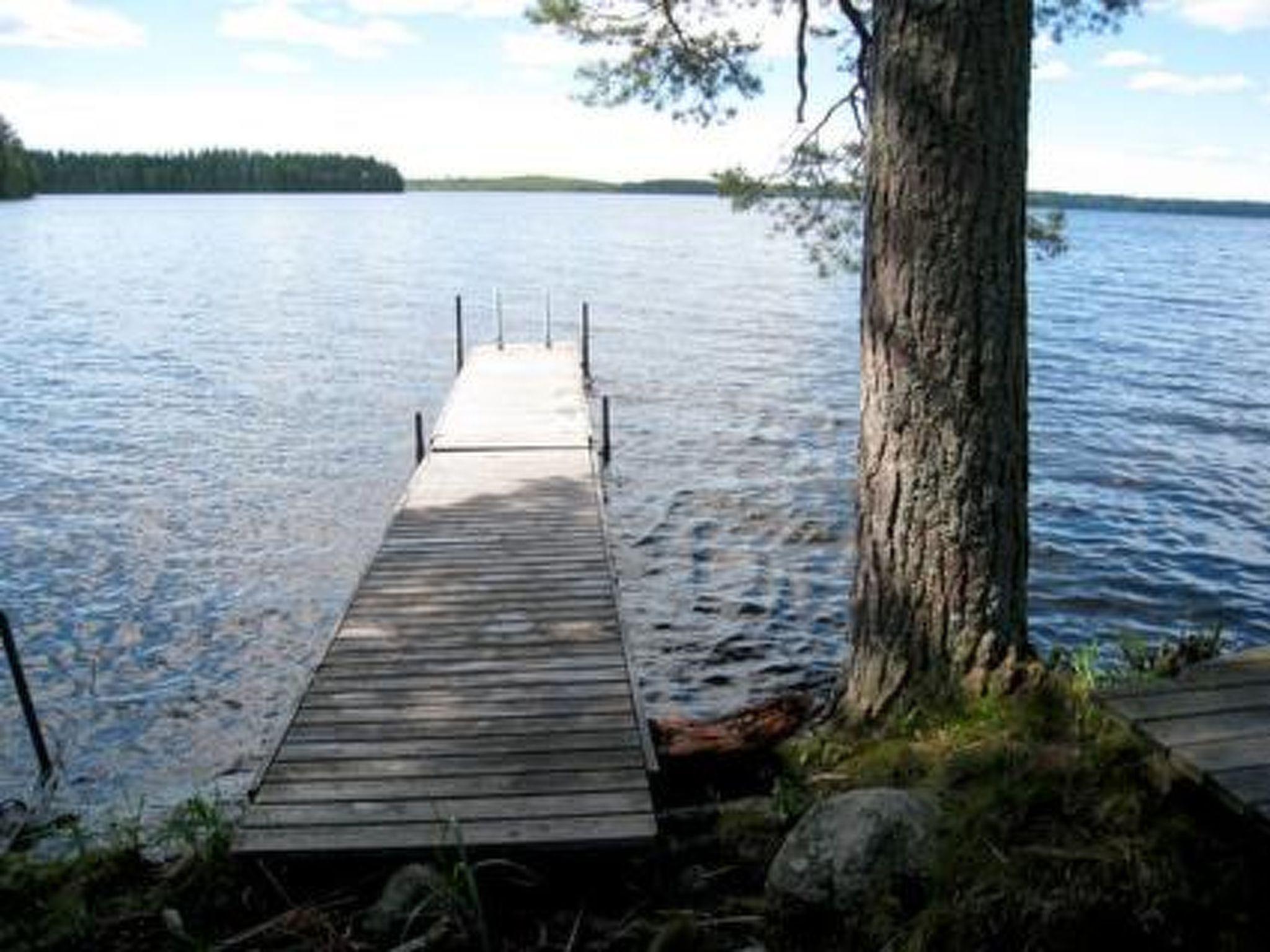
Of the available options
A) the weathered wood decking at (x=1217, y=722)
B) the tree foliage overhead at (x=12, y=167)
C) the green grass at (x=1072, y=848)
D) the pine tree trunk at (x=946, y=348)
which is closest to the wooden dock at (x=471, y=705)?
the green grass at (x=1072, y=848)

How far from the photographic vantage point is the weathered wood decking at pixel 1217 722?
13.6 feet

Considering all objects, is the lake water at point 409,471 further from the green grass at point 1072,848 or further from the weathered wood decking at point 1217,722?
the weathered wood decking at point 1217,722

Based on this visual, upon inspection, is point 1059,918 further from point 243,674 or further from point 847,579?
point 847,579

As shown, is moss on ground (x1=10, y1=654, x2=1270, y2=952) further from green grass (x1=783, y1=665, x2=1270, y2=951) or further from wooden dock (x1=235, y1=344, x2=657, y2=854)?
wooden dock (x1=235, y1=344, x2=657, y2=854)

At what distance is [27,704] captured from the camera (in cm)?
911

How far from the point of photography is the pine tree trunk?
5.65m

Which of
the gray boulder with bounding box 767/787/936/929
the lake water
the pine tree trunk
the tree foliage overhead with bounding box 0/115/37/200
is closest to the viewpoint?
the gray boulder with bounding box 767/787/936/929

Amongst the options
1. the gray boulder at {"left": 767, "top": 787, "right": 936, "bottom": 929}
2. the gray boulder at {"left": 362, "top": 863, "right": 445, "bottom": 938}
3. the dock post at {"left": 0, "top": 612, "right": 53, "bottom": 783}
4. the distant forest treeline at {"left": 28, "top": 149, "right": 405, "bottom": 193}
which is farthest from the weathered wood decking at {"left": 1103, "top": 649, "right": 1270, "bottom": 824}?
the distant forest treeline at {"left": 28, "top": 149, "right": 405, "bottom": 193}

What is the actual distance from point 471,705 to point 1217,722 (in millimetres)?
4412

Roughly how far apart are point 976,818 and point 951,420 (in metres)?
2.11

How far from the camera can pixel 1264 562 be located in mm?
15781

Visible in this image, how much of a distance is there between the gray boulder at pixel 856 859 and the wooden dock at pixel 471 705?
114 cm

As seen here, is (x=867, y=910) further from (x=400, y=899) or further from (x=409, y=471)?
(x=409, y=471)

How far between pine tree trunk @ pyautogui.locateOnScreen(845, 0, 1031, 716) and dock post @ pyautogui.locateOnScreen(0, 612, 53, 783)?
256 inches
